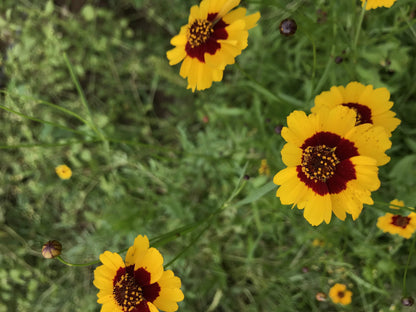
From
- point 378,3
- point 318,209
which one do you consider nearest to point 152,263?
point 318,209

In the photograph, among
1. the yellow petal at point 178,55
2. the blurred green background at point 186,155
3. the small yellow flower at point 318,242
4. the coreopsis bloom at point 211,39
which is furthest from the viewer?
the small yellow flower at point 318,242

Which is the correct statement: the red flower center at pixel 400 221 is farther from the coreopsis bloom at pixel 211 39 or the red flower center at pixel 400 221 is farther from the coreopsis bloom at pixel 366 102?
the coreopsis bloom at pixel 211 39

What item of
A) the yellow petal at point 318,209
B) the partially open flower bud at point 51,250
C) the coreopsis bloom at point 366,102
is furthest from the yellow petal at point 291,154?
the partially open flower bud at point 51,250

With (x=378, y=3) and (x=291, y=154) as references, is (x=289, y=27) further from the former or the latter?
(x=291, y=154)

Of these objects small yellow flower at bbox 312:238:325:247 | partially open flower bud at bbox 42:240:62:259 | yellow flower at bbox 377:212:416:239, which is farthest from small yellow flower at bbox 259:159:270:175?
partially open flower bud at bbox 42:240:62:259

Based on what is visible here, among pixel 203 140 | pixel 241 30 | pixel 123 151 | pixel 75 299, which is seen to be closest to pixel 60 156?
pixel 123 151

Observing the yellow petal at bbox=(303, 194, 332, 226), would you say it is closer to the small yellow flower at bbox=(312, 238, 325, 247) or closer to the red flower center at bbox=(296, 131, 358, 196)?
the red flower center at bbox=(296, 131, 358, 196)

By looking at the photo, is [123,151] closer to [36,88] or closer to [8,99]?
[8,99]
